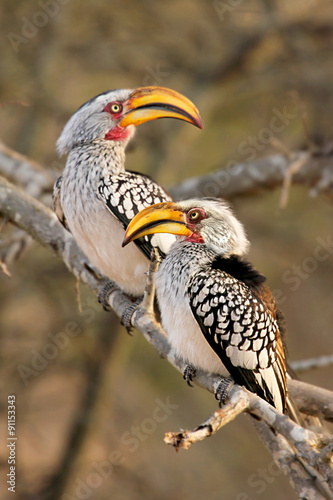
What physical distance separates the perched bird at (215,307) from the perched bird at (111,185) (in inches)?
14.6

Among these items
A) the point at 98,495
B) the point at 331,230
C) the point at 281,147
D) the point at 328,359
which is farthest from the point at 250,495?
the point at 281,147

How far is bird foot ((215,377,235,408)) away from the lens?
251 centimetres

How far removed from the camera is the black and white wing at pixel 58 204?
3412mm

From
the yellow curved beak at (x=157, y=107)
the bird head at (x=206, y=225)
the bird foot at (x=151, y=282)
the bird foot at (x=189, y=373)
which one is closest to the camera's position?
the bird foot at (x=151, y=282)

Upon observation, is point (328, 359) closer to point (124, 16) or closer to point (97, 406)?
point (97, 406)

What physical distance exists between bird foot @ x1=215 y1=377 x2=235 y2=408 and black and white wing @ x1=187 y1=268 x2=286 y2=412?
1.5 inches

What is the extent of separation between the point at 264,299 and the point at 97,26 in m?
4.31

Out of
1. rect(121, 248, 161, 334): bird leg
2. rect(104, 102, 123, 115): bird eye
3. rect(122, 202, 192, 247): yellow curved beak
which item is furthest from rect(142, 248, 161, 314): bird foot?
rect(104, 102, 123, 115): bird eye

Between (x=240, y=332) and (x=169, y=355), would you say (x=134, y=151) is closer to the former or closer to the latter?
(x=169, y=355)

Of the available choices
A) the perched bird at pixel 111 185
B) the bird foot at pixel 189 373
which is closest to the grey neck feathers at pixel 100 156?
the perched bird at pixel 111 185

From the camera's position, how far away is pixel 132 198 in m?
3.10

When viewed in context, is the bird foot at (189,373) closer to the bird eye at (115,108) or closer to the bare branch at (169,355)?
the bare branch at (169,355)

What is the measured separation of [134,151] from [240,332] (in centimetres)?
281

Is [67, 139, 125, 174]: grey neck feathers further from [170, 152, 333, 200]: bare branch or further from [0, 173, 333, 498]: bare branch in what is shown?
[170, 152, 333, 200]: bare branch
